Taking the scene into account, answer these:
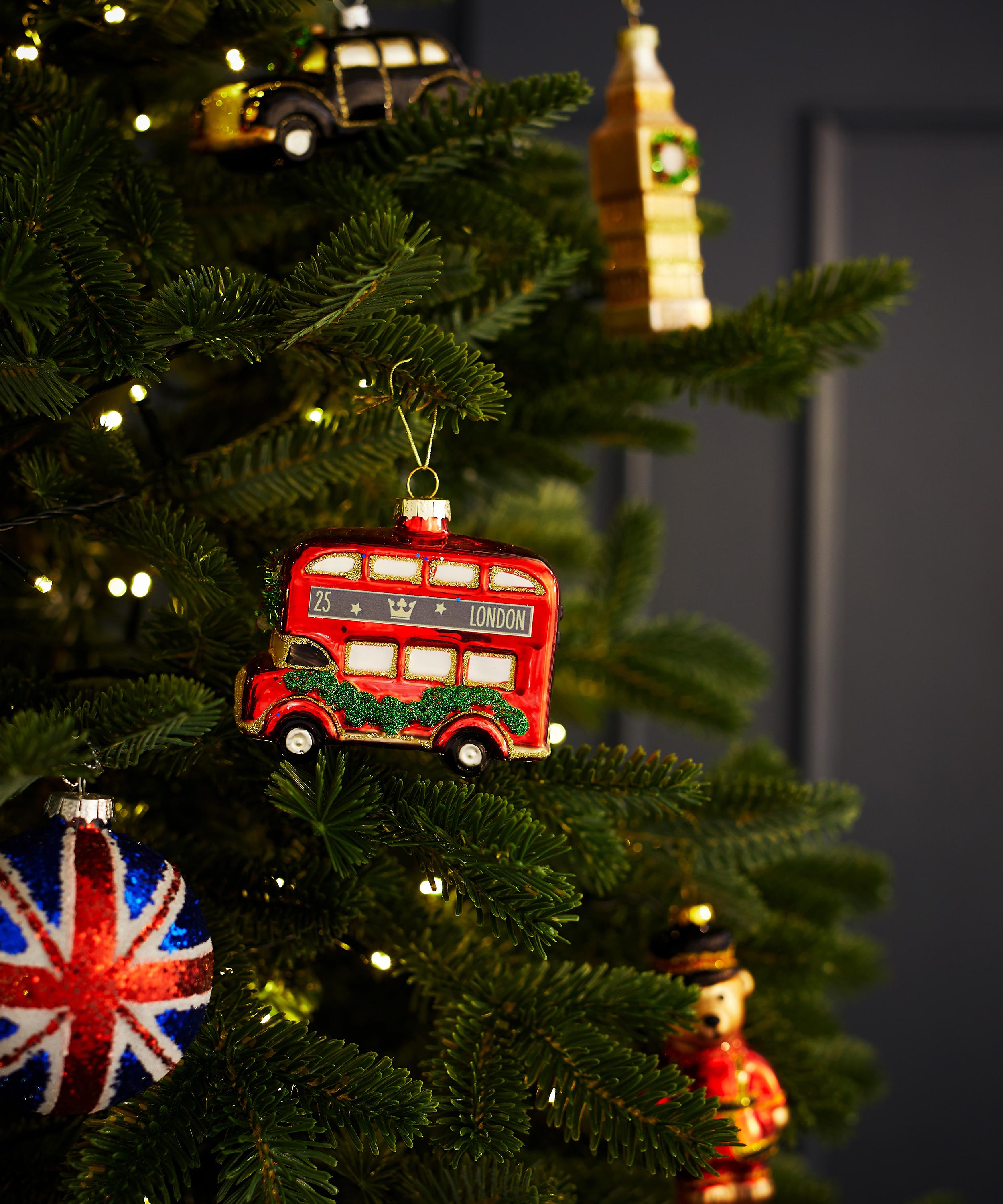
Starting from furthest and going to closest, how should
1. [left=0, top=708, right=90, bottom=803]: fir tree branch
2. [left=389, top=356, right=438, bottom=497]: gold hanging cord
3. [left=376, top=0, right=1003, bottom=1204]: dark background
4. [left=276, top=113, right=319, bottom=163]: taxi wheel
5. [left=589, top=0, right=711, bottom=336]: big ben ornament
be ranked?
[left=376, top=0, right=1003, bottom=1204]: dark background, [left=589, top=0, right=711, bottom=336]: big ben ornament, [left=276, top=113, right=319, bottom=163]: taxi wheel, [left=389, top=356, right=438, bottom=497]: gold hanging cord, [left=0, top=708, right=90, bottom=803]: fir tree branch

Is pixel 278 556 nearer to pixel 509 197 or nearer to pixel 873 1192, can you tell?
pixel 509 197

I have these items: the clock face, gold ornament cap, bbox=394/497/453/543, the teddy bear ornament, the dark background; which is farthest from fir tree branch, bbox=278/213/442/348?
the dark background

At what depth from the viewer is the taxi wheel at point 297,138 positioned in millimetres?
595

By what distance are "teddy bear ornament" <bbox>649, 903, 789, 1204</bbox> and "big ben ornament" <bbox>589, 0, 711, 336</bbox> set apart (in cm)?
41

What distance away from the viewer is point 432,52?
0.65 metres

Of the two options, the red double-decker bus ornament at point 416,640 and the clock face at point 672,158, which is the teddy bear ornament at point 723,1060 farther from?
the clock face at point 672,158

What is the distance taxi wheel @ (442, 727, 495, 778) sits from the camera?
0.52 meters

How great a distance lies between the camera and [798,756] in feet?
5.88

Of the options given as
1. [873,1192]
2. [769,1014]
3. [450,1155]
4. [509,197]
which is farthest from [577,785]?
[873,1192]

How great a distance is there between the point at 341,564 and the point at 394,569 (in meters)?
0.03

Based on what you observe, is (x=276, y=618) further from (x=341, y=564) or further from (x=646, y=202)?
(x=646, y=202)

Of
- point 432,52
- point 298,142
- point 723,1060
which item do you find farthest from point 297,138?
point 723,1060

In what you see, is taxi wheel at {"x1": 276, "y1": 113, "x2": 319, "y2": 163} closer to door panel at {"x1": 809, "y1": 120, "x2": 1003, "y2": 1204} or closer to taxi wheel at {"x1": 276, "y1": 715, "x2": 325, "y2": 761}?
taxi wheel at {"x1": 276, "y1": 715, "x2": 325, "y2": 761}

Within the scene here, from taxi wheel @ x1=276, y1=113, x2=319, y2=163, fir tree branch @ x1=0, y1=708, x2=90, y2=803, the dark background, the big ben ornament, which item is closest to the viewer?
fir tree branch @ x1=0, y1=708, x2=90, y2=803
